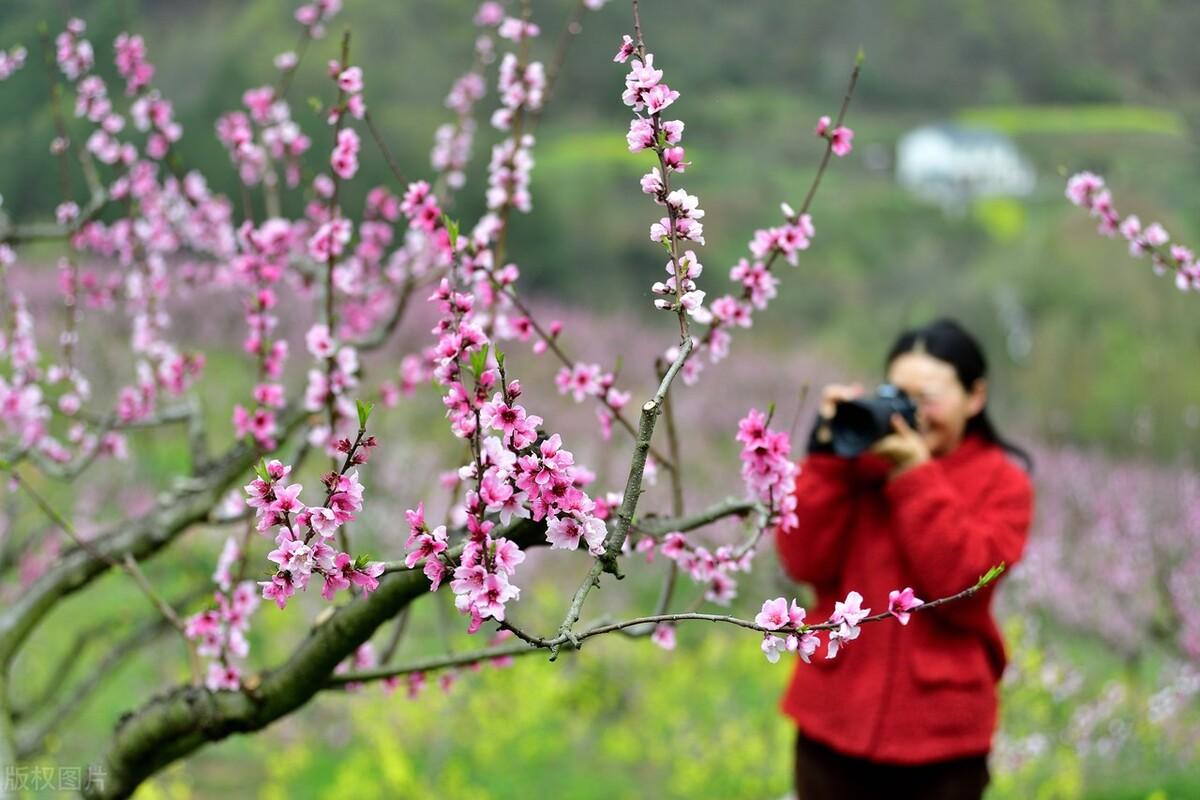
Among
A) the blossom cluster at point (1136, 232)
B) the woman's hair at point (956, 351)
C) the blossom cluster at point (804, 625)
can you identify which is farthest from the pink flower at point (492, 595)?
the woman's hair at point (956, 351)

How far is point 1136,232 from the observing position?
204 cm

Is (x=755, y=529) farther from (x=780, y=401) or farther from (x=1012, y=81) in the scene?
(x=1012, y=81)

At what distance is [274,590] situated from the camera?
3.33 feet

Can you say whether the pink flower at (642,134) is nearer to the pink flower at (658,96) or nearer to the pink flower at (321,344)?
the pink flower at (658,96)

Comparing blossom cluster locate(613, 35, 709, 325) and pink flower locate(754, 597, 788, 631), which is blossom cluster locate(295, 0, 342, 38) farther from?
pink flower locate(754, 597, 788, 631)

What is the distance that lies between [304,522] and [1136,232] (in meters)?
1.70

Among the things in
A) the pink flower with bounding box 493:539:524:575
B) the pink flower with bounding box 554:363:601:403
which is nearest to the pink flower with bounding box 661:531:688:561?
the pink flower with bounding box 554:363:601:403

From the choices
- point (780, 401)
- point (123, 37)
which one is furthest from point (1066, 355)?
point (123, 37)

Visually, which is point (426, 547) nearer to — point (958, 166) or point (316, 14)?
point (316, 14)

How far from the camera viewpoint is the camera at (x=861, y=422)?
210cm

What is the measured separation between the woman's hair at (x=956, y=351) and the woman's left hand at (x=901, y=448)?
0.98ft

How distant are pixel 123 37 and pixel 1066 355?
7.70 m

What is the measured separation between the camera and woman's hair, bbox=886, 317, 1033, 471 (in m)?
2.39

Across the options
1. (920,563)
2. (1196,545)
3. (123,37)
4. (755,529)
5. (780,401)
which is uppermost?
(123,37)
